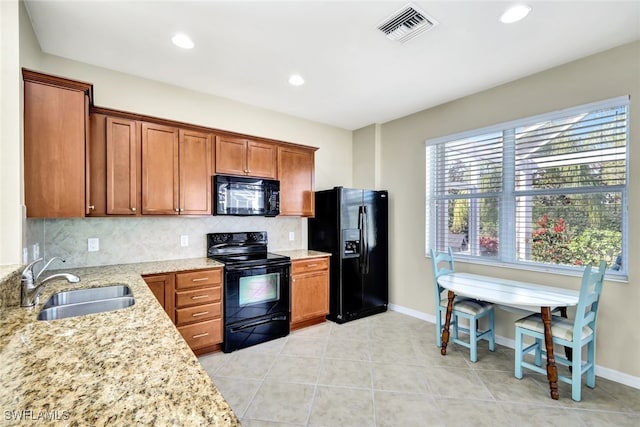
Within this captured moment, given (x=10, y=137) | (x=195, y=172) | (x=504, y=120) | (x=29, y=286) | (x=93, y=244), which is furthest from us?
(x=504, y=120)

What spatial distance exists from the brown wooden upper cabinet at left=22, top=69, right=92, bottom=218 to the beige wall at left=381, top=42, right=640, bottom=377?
354 centimetres

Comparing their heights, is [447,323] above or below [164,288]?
below

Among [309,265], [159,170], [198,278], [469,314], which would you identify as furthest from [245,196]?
[469,314]

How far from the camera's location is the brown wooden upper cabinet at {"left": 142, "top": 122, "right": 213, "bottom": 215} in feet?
9.41

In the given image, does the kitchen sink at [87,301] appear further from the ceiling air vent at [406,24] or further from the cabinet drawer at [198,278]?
the ceiling air vent at [406,24]

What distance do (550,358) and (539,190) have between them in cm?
155

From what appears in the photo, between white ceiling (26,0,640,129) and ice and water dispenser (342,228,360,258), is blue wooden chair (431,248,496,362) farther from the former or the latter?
white ceiling (26,0,640,129)

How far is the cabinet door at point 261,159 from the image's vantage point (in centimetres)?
347

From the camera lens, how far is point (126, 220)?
3.03 m

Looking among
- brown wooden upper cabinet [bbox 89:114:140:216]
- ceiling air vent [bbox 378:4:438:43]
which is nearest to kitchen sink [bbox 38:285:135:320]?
brown wooden upper cabinet [bbox 89:114:140:216]

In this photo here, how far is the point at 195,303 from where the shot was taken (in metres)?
2.86

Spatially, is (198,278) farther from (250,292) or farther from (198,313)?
(250,292)

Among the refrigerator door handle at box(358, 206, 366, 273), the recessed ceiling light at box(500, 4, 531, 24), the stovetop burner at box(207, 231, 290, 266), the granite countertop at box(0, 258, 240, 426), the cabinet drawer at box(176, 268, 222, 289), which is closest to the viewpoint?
the granite countertop at box(0, 258, 240, 426)

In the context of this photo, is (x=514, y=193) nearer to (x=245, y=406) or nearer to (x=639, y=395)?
(x=639, y=395)
